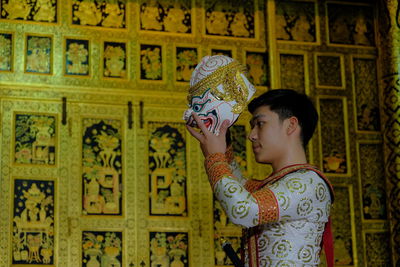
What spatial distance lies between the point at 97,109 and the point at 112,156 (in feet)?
1.22

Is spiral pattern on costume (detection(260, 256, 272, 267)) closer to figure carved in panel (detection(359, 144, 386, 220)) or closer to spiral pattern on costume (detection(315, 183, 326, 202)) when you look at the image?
spiral pattern on costume (detection(315, 183, 326, 202))

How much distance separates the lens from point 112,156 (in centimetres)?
621

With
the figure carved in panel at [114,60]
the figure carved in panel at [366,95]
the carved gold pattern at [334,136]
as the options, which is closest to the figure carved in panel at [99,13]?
the figure carved in panel at [114,60]

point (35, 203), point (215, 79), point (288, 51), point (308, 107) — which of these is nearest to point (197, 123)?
point (215, 79)

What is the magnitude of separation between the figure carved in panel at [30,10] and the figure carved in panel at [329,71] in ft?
7.08

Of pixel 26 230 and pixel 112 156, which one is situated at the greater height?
pixel 112 156

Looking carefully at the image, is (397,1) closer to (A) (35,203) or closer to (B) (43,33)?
(B) (43,33)

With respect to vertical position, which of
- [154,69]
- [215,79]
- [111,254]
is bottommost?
[111,254]

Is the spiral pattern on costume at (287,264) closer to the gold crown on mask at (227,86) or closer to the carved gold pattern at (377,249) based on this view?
the gold crown on mask at (227,86)

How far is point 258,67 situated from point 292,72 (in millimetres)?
279

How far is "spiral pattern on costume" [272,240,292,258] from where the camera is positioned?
11.6ft

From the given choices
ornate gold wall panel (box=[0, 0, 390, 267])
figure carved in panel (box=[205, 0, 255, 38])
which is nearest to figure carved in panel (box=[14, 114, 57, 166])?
ornate gold wall panel (box=[0, 0, 390, 267])

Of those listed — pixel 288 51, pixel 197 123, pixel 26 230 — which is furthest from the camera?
pixel 288 51

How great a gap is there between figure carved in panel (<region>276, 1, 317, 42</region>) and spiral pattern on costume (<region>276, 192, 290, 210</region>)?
137 inches
